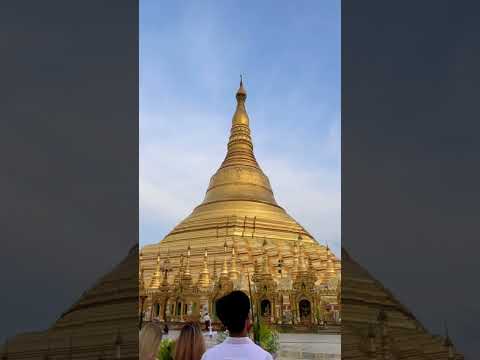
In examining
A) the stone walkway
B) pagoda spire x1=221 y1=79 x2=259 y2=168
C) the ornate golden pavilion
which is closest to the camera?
the stone walkway

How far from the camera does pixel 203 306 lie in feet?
58.0

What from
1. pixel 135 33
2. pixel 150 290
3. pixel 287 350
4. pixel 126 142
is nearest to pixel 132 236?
pixel 126 142

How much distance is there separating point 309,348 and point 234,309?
32.2ft

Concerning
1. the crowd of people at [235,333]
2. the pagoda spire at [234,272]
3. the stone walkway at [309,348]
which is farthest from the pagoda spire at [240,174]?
the crowd of people at [235,333]

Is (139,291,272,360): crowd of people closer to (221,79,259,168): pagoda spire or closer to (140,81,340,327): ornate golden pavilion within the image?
(140,81,340,327): ornate golden pavilion

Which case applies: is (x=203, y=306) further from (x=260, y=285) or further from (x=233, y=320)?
(x=233, y=320)

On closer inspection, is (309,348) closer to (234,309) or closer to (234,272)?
(234,272)

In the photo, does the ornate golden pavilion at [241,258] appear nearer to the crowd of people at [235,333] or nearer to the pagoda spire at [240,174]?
the pagoda spire at [240,174]

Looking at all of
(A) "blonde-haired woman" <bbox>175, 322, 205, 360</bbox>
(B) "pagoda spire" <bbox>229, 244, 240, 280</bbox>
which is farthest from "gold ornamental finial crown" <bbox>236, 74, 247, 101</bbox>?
(A) "blonde-haired woman" <bbox>175, 322, 205, 360</bbox>

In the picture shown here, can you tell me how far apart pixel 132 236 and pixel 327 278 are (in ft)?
47.3

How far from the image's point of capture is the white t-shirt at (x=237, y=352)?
1837 mm

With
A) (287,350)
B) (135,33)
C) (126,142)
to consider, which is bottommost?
(287,350)

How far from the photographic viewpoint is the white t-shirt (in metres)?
1.84
